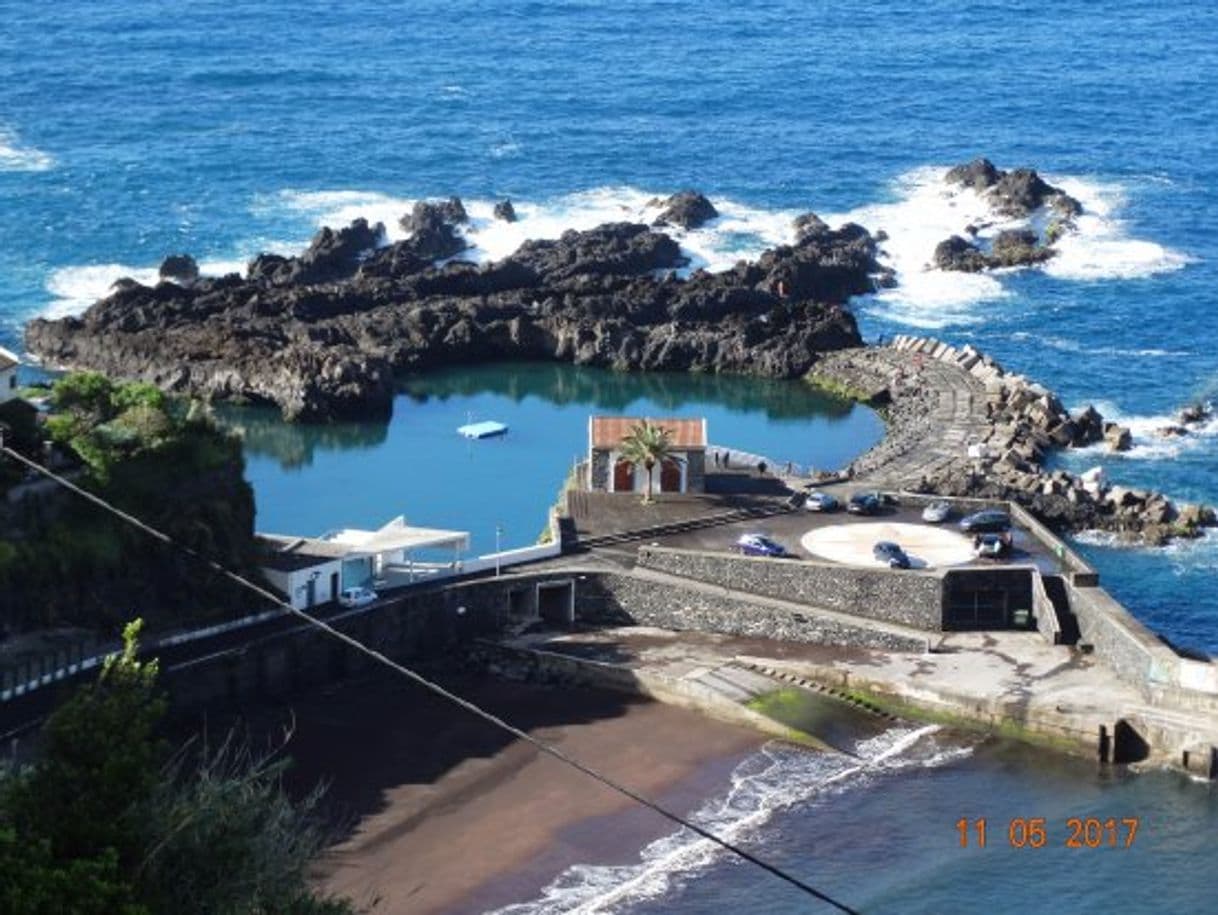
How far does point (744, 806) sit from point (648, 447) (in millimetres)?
21321

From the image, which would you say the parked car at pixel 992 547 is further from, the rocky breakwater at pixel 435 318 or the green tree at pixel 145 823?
the green tree at pixel 145 823

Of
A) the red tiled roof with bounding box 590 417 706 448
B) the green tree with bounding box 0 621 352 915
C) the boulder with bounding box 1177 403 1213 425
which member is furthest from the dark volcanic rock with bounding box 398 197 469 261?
the green tree with bounding box 0 621 352 915

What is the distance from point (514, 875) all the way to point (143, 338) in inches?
2088

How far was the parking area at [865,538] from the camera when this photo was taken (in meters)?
86.8

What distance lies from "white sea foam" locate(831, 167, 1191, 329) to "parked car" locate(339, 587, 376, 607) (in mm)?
46417

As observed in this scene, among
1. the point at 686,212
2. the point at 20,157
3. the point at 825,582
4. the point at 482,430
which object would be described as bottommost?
the point at 825,582

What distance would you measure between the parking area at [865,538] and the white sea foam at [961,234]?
33.7m

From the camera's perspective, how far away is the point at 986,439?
4092 inches

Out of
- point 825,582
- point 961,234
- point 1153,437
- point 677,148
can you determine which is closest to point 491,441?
point 825,582

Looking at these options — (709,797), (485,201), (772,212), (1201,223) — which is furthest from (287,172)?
(709,797)

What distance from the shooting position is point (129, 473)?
81.8 m

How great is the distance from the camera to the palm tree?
9181 cm

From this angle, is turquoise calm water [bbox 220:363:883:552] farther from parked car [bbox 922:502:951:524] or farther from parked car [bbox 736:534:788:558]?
parked car [bbox 922:502:951:524]

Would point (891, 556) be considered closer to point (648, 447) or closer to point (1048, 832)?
point (648, 447)
